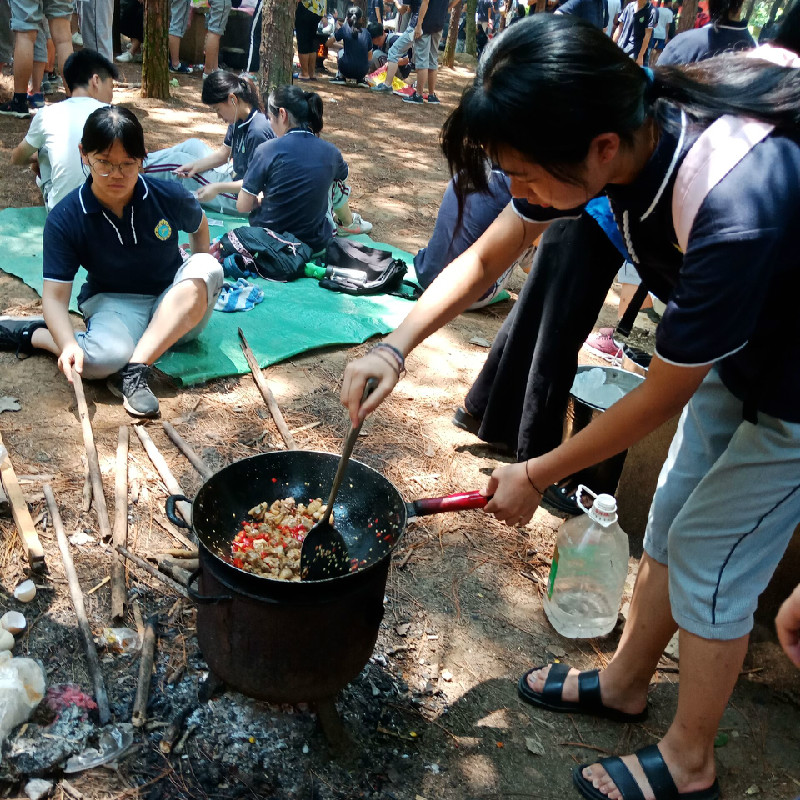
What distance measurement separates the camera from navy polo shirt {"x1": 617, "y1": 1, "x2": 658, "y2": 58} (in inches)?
423

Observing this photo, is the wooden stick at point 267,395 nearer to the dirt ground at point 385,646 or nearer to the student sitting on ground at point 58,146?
the dirt ground at point 385,646

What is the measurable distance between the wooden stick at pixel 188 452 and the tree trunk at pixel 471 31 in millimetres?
16065

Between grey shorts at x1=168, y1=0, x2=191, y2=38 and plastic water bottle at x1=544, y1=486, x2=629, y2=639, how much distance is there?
34.3 ft

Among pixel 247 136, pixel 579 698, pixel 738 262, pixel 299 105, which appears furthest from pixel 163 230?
pixel 738 262

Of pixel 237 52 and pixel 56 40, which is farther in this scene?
pixel 237 52

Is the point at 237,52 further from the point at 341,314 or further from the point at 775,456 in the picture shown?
the point at 775,456

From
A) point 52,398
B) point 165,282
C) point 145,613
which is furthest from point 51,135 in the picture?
point 145,613

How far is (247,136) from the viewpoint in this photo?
20.1 feet

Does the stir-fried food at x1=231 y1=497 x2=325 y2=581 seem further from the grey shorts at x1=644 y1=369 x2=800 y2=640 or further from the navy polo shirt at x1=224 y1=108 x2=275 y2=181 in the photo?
the navy polo shirt at x1=224 y1=108 x2=275 y2=181

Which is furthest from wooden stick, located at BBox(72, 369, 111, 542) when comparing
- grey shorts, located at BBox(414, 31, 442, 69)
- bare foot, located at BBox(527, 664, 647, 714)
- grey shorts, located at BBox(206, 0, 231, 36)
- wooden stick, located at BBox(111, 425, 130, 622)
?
grey shorts, located at BBox(414, 31, 442, 69)

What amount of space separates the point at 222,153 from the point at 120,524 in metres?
4.19

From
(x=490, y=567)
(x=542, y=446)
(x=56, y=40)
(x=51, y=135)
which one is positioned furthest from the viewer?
(x=56, y=40)

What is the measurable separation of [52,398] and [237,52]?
961 cm

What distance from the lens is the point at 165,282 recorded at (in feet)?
13.7
